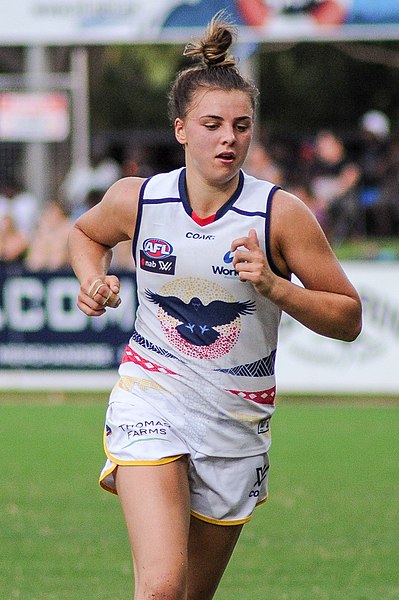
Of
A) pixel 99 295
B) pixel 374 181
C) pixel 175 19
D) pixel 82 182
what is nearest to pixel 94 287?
pixel 99 295

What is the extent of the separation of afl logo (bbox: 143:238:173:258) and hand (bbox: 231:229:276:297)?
1.23 ft

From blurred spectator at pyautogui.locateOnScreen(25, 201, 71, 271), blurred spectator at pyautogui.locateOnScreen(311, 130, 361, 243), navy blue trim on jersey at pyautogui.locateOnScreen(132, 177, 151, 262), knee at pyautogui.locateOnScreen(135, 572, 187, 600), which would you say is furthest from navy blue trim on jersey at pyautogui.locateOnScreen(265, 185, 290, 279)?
blurred spectator at pyautogui.locateOnScreen(311, 130, 361, 243)

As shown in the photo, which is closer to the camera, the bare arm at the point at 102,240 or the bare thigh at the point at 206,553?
the bare arm at the point at 102,240

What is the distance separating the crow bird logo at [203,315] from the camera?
4879 mm

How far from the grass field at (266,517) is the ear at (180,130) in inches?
103

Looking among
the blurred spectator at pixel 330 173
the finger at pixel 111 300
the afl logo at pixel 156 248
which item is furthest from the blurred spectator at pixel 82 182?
the finger at pixel 111 300

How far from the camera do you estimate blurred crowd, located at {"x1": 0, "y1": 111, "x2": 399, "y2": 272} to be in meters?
16.4

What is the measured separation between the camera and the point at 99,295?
15.7 ft

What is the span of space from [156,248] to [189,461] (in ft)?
2.58

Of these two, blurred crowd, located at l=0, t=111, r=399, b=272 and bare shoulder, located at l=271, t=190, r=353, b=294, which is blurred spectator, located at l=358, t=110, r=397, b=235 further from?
bare shoulder, located at l=271, t=190, r=353, b=294

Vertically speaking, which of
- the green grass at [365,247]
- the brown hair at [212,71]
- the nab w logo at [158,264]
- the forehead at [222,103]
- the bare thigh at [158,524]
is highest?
the brown hair at [212,71]

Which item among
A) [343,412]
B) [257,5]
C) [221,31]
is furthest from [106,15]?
[221,31]

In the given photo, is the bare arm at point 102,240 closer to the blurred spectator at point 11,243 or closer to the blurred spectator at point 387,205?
the blurred spectator at point 11,243

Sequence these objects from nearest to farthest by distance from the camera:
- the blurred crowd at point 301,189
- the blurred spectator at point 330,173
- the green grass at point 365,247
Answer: the blurred crowd at point 301,189 < the green grass at point 365,247 < the blurred spectator at point 330,173
